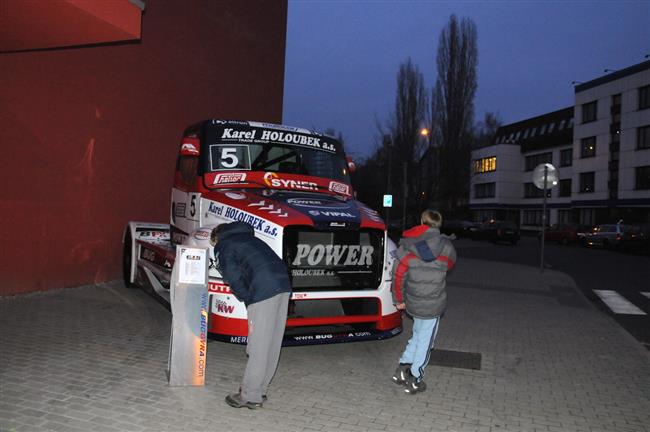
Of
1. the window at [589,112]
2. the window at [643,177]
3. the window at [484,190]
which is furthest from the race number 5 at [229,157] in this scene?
the window at [484,190]

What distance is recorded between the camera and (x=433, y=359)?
6.43 m

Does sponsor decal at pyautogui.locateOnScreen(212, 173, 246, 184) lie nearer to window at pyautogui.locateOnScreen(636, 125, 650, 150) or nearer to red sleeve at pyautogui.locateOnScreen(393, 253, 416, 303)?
red sleeve at pyautogui.locateOnScreen(393, 253, 416, 303)

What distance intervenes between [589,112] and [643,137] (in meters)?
6.85

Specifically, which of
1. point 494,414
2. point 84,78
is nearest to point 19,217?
point 84,78

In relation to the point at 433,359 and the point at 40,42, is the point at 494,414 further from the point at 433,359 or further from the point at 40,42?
the point at 40,42

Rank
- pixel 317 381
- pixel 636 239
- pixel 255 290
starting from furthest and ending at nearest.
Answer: pixel 636 239 → pixel 317 381 → pixel 255 290

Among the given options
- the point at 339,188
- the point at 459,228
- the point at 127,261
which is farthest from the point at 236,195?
the point at 459,228

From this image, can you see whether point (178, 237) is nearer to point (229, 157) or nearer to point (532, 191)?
point (229, 157)

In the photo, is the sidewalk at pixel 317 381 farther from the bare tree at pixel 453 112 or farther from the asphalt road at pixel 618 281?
the bare tree at pixel 453 112

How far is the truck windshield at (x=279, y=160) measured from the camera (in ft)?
23.7

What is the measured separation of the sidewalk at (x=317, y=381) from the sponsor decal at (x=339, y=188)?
2082mm

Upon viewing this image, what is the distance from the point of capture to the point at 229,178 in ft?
23.2

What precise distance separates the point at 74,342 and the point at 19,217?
314 centimetres

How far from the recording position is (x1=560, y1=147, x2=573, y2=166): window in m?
52.0
